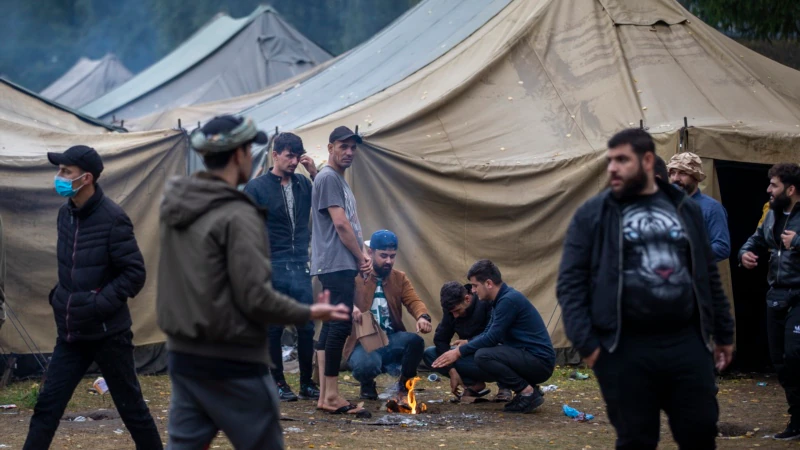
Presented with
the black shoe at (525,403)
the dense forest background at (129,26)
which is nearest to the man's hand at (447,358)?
the black shoe at (525,403)

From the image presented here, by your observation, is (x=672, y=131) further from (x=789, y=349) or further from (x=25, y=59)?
(x=25, y=59)

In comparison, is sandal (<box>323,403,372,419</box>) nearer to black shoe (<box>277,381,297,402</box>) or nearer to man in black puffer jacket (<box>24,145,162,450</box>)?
black shoe (<box>277,381,297,402</box>)

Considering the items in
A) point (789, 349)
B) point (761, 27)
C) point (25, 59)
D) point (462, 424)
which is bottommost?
point (462, 424)

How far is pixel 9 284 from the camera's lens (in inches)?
355

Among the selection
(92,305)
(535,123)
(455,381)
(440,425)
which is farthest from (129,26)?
(92,305)

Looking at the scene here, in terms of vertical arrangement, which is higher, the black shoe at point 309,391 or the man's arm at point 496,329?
the man's arm at point 496,329

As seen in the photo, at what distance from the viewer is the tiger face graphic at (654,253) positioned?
3924 mm

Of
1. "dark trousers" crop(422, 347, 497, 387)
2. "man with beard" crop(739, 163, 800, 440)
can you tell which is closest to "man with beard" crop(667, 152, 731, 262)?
"man with beard" crop(739, 163, 800, 440)

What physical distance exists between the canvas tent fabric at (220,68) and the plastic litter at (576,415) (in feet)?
36.7

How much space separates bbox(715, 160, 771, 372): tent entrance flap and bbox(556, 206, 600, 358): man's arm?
657 cm

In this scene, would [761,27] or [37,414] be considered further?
[761,27]

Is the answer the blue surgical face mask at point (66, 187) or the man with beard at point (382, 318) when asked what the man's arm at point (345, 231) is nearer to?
the man with beard at point (382, 318)

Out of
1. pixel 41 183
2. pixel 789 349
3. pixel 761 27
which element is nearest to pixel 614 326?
pixel 789 349

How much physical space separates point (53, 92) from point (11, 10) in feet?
57.2
